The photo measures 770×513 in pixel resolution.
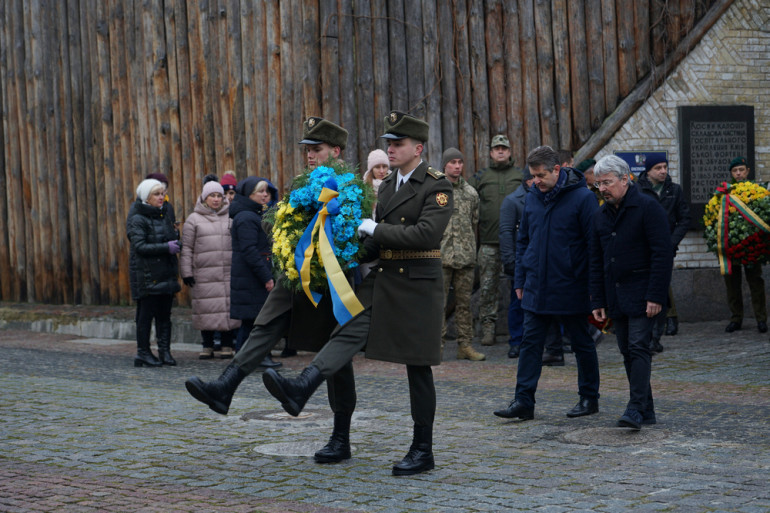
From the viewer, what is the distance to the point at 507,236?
34.8ft

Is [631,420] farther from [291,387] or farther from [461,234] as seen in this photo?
[461,234]

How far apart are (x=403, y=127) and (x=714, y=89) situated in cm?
782

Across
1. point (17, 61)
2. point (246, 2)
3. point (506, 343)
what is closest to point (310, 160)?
point (506, 343)

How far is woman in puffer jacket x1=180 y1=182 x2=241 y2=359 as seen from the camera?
36.4 ft

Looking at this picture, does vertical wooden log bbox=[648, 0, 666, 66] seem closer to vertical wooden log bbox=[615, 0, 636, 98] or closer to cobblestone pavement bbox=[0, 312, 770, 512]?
vertical wooden log bbox=[615, 0, 636, 98]

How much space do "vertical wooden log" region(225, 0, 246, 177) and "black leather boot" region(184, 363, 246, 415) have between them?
7743mm

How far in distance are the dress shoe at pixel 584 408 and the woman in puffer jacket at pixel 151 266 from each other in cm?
481

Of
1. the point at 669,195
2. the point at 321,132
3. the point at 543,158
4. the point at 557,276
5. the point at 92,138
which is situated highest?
the point at 92,138

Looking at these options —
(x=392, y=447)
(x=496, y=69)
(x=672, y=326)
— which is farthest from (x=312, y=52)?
(x=392, y=447)

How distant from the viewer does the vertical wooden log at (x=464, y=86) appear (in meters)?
12.3

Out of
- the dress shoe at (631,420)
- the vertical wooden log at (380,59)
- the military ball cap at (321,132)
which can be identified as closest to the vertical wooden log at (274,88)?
the vertical wooden log at (380,59)

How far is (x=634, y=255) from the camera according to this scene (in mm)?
6945

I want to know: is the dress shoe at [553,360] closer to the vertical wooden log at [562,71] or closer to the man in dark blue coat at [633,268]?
the man in dark blue coat at [633,268]

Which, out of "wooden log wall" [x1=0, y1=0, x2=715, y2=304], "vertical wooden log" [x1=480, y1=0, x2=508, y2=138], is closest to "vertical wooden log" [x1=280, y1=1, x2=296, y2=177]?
"wooden log wall" [x1=0, y1=0, x2=715, y2=304]
